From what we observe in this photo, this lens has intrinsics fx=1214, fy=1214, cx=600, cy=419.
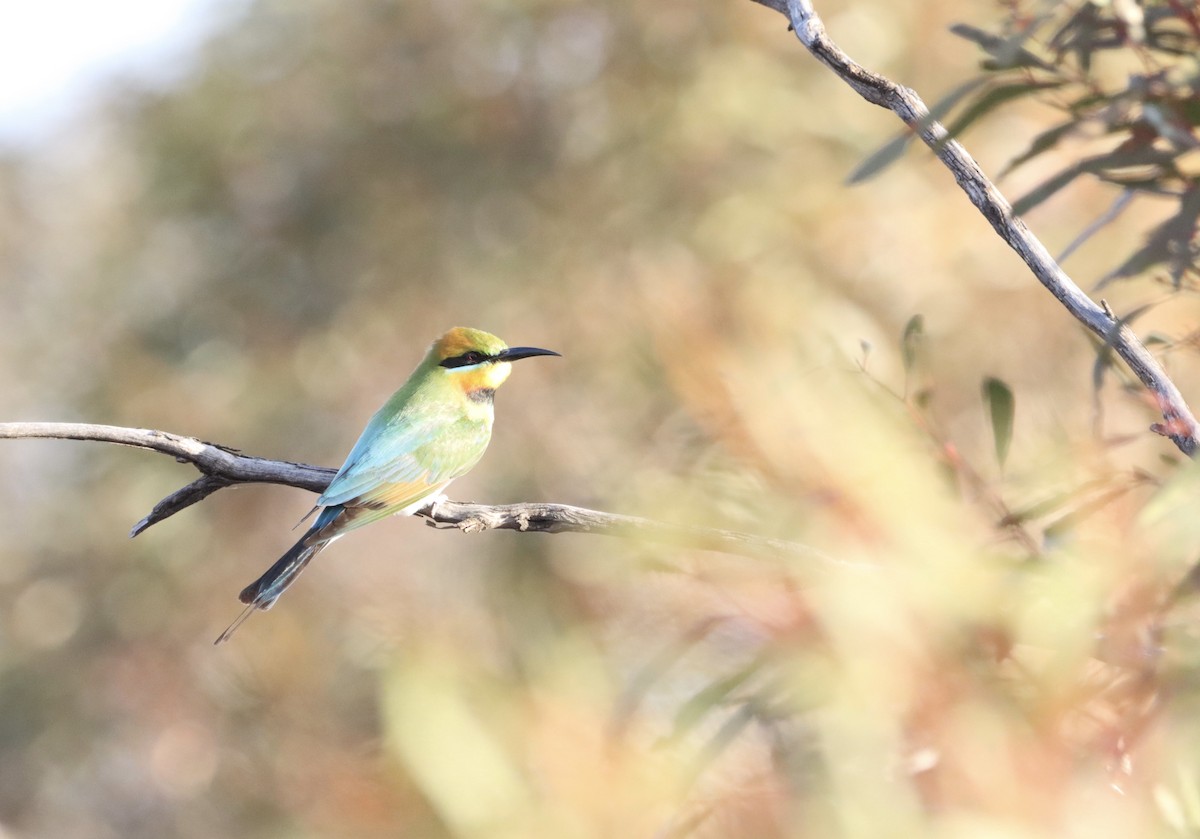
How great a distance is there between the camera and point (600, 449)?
229cm

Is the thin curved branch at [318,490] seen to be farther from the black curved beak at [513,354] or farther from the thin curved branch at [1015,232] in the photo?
the black curved beak at [513,354]

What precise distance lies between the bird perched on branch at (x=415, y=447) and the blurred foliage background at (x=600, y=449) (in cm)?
11

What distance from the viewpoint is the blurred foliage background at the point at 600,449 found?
1.92 feet

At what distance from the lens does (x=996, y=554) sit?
0.70 m

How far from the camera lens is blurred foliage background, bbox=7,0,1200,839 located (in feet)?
1.92

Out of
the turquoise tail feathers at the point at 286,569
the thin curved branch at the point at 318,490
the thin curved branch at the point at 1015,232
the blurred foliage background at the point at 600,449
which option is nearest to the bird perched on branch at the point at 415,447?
the turquoise tail feathers at the point at 286,569

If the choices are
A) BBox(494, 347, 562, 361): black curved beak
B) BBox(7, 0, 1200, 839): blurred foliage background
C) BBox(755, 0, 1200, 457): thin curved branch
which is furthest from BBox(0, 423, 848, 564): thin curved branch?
BBox(494, 347, 562, 361): black curved beak

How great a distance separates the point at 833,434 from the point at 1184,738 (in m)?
0.22

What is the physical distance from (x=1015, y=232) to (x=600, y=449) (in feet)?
→ 5.30

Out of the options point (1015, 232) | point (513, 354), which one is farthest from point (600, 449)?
point (1015, 232)

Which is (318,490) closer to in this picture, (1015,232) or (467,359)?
(1015,232)

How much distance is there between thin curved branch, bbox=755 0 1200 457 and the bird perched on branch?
2.84 ft

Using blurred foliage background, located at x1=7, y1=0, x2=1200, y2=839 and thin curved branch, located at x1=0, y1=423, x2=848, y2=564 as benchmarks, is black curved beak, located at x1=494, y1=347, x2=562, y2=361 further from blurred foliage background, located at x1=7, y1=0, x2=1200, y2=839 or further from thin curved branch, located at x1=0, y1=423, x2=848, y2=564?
thin curved branch, located at x1=0, y1=423, x2=848, y2=564

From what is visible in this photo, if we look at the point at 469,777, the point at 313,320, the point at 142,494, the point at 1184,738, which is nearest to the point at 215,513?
the point at 142,494
